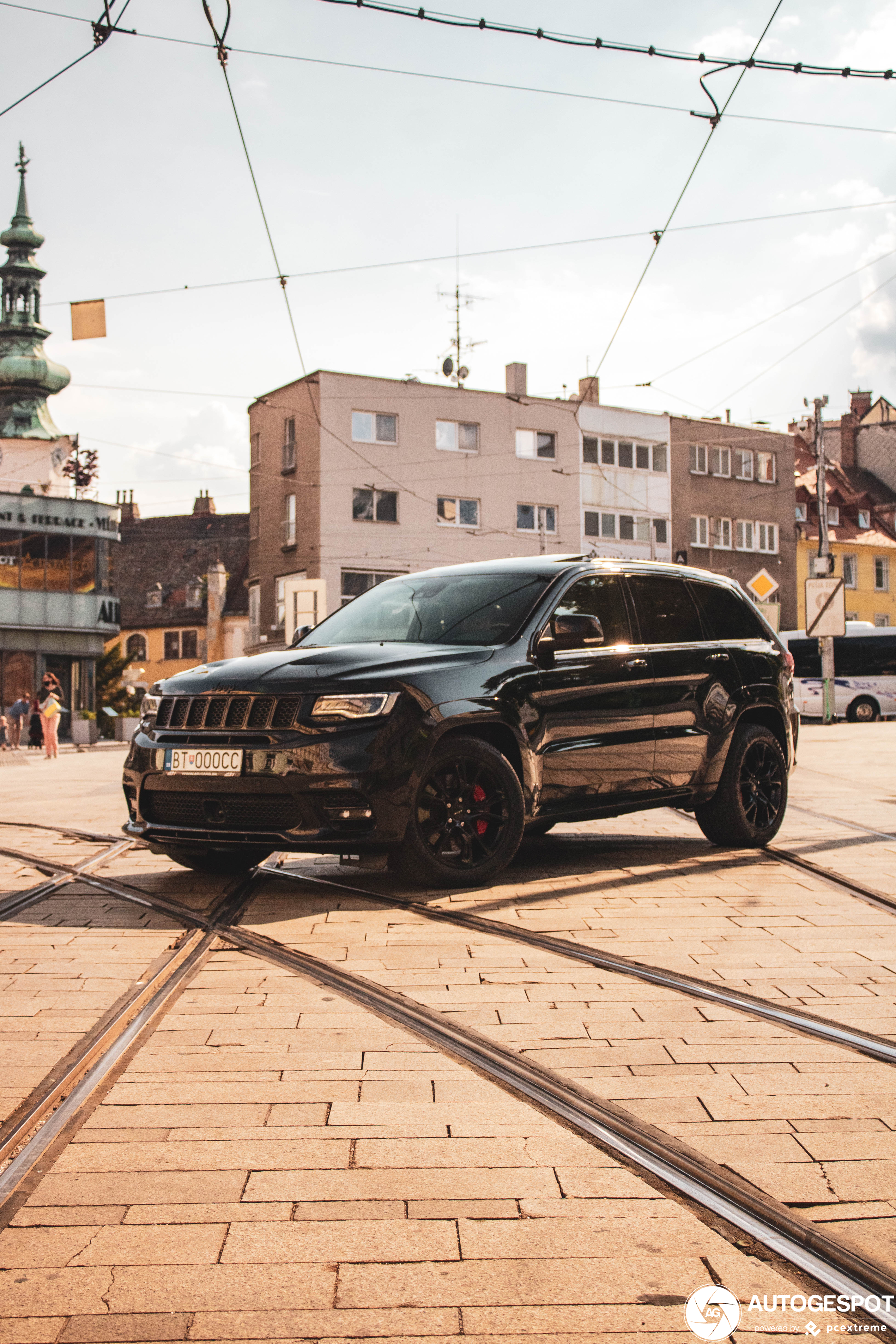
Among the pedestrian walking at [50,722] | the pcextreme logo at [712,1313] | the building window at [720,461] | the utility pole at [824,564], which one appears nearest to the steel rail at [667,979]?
the pcextreme logo at [712,1313]

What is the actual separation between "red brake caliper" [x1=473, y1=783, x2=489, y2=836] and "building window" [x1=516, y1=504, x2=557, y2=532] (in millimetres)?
45982

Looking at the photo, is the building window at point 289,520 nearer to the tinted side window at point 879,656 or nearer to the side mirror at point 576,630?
the tinted side window at point 879,656

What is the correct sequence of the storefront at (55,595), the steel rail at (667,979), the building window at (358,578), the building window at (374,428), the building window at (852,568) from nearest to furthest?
the steel rail at (667,979), the building window at (358,578), the building window at (374,428), the storefront at (55,595), the building window at (852,568)

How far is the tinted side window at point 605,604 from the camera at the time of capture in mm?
8422

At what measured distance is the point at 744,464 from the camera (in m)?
60.8

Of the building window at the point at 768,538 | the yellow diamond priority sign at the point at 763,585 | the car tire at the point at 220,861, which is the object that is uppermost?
the building window at the point at 768,538

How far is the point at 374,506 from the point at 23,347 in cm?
2209

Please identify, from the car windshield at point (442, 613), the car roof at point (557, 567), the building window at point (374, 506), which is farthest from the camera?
the building window at point (374, 506)

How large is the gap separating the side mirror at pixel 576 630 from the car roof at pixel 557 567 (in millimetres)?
605

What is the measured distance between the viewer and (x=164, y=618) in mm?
77438

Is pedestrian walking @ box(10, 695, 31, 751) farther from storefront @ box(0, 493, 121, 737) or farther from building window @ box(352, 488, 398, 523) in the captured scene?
building window @ box(352, 488, 398, 523)

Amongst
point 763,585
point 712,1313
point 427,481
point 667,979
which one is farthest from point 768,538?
point 712,1313

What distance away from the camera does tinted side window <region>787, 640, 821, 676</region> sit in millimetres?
40125

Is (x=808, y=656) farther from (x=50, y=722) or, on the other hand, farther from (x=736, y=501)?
(x=50, y=722)
